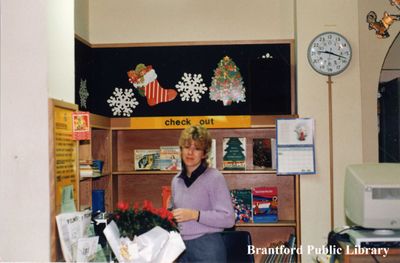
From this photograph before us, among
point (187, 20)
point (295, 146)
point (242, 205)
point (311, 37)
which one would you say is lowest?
point (242, 205)

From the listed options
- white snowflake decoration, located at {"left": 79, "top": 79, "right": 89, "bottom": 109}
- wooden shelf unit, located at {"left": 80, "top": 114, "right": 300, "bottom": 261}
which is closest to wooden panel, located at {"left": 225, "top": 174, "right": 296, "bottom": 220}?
wooden shelf unit, located at {"left": 80, "top": 114, "right": 300, "bottom": 261}

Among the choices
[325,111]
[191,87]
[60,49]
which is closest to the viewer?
[60,49]

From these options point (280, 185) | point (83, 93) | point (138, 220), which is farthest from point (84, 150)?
point (280, 185)

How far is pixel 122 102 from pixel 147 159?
0.59 m

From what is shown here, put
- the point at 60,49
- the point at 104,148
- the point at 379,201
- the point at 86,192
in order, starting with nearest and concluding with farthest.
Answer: the point at 379,201, the point at 60,49, the point at 86,192, the point at 104,148

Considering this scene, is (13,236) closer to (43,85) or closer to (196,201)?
(43,85)

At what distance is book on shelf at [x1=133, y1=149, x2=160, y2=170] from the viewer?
473cm

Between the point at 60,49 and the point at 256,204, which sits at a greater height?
the point at 60,49

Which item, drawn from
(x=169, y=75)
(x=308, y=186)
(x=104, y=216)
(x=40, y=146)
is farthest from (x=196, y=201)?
(x=169, y=75)

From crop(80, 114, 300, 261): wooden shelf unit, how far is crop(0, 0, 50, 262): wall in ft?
7.31

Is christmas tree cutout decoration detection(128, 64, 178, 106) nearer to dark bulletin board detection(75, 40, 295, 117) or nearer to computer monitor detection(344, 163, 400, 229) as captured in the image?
dark bulletin board detection(75, 40, 295, 117)

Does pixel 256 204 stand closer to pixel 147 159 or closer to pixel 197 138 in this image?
pixel 147 159

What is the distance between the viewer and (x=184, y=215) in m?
2.82

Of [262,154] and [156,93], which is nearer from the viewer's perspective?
[262,154]
